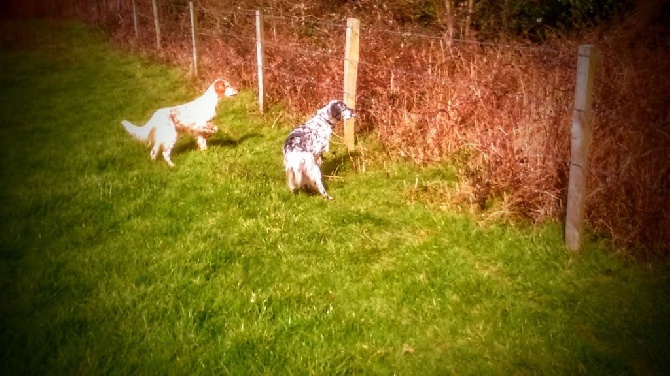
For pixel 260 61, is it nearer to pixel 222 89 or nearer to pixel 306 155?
pixel 222 89

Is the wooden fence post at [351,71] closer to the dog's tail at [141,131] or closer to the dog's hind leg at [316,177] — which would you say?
the dog's hind leg at [316,177]

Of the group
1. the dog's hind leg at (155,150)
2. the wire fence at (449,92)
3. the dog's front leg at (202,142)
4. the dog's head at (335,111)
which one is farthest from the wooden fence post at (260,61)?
the dog's head at (335,111)

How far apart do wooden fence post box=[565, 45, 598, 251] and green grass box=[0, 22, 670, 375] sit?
0.62 feet

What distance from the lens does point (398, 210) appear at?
563 centimetres

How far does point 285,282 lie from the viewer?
4.34 metres

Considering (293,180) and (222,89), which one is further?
(222,89)

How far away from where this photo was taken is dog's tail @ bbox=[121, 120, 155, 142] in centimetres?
710

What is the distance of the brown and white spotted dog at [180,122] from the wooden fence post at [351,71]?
1.59m

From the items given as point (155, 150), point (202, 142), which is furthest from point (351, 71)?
point (155, 150)

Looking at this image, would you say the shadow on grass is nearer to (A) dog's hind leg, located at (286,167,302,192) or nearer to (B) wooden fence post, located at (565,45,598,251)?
(A) dog's hind leg, located at (286,167,302,192)

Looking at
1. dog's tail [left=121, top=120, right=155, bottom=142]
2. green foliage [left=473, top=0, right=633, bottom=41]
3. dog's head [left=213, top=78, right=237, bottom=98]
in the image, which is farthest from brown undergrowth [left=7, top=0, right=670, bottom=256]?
dog's tail [left=121, top=120, right=155, bottom=142]

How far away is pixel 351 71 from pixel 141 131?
9.81 feet

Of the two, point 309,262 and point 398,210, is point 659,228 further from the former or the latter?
point 309,262

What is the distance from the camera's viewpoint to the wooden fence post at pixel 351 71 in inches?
→ 284
